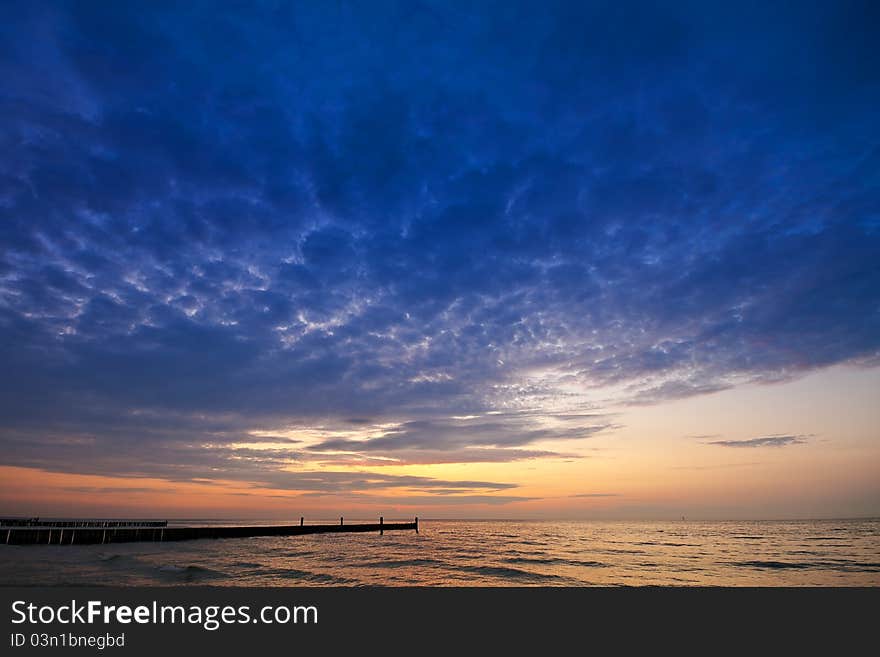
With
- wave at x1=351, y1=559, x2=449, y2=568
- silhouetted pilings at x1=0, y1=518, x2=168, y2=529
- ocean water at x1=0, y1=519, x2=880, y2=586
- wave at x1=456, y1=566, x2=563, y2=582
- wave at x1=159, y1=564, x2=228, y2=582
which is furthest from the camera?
silhouetted pilings at x1=0, y1=518, x2=168, y2=529

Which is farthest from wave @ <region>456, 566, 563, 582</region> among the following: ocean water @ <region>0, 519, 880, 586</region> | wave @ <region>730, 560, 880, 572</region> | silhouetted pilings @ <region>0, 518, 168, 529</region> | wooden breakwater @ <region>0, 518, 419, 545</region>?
silhouetted pilings @ <region>0, 518, 168, 529</region>

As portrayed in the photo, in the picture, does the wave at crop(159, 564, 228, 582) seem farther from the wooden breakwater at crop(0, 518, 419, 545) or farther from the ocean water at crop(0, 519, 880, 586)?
the wooden breakwater at crop(0, 518, 419, 545)

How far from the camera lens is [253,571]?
36156 millimetres

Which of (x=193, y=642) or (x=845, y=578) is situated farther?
(x=845, y=578)

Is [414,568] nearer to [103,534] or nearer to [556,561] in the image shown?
[556,561]

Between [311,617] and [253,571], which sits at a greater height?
[311,617]

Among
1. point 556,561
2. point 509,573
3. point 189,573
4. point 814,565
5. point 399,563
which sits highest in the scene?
point 189,573

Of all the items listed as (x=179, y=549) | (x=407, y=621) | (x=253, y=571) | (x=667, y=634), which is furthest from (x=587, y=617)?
(x=179, y=549)

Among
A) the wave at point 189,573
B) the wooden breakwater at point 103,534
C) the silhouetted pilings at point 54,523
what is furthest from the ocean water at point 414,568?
the silhouetted pilings at point 54,523

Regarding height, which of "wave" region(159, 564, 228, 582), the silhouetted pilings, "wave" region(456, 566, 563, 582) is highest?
"wave" region(159, 564, 228, 582)

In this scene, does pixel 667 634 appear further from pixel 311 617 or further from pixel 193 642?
pixel 193 642

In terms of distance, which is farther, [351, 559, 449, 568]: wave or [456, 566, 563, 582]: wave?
[351, 559, 449, 568]: wave

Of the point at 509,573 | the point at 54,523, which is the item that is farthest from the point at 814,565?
the point at 54,523

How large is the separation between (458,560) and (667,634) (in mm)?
38606
